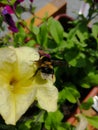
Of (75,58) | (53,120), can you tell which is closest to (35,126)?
(53,120)

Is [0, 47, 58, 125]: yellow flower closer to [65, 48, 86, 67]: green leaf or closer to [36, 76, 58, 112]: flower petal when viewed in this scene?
[36, 76, 58, 112]: flower petal

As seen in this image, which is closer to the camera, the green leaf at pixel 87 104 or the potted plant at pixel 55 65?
the potted plant at pixel 55 65

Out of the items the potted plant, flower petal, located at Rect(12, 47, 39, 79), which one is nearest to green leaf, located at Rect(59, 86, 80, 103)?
the potted plant

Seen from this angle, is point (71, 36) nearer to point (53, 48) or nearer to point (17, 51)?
point (53, 48)

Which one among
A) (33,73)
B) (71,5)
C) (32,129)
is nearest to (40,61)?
(33,73)

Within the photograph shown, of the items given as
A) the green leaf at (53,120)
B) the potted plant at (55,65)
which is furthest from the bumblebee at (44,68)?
the green leaf at (53,120)

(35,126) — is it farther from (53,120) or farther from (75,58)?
(75,58)

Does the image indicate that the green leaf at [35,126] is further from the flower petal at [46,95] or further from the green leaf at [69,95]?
the flower petal at [46,95]

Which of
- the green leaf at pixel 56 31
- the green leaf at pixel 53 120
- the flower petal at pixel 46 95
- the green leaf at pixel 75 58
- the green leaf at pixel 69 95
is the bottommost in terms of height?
the green leaf at pixel 53 120
